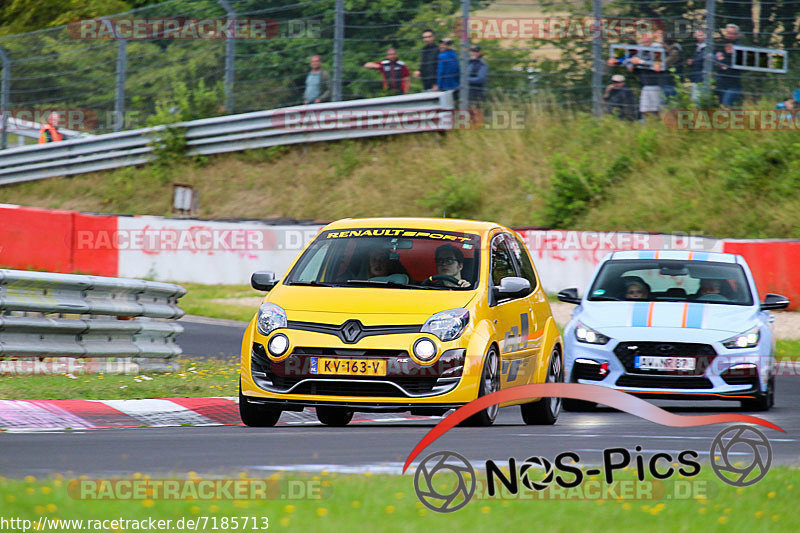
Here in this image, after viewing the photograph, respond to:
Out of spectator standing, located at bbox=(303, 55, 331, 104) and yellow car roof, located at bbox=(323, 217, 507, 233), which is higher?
spectator standing, located at bbox=(303, 55, 331, 104)

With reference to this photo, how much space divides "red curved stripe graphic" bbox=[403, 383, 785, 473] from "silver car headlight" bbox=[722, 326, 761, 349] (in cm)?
62

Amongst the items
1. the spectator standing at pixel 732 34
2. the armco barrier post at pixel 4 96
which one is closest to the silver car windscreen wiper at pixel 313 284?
the spectator standing at pixel 732 34

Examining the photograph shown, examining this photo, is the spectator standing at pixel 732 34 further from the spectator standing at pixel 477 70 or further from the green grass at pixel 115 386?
the green grass at pixel 115 386

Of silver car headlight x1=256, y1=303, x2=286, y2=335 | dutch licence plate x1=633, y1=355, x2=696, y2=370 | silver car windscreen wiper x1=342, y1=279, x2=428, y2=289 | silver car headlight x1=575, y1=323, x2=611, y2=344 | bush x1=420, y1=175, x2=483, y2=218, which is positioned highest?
bush x1=420, y1=175, x2=483, y2=218

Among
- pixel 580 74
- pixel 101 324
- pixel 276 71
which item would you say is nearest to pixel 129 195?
pixel 276 71

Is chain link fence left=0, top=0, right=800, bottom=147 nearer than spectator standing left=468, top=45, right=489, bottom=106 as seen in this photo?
Yes

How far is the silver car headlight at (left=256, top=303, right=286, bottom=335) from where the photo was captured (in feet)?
29.2

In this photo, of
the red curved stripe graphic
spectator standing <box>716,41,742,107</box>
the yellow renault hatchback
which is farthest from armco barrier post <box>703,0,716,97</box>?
the yellow renault hatchback

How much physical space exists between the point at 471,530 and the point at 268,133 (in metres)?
24.3

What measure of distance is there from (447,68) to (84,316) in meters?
15.1

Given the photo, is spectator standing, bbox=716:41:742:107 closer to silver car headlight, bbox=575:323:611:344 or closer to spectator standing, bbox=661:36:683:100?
spectator standing, bbox=661:36:683:100

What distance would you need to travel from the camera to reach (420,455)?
23.9 ft

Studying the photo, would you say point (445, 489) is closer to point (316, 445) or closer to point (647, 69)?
point (316, 445)

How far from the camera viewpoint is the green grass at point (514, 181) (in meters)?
23.2
